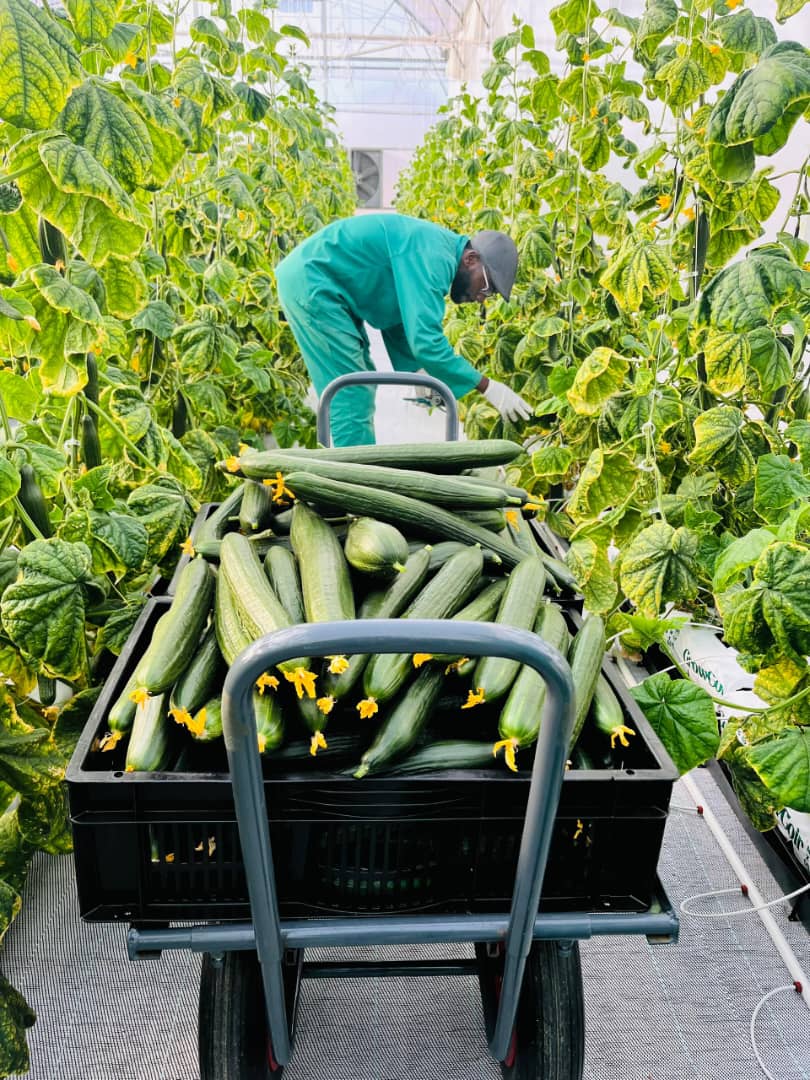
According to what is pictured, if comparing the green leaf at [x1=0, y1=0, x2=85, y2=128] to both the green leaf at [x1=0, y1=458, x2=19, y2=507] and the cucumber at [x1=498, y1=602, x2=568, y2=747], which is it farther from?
the cucumber at [x1=498, y1=602, x2=568, y2=747]

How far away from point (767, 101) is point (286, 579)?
4.19 ft

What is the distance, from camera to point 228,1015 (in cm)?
129

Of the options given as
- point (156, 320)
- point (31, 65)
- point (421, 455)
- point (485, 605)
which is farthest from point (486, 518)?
point (156, 320)

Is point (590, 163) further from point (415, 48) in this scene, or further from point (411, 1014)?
point (415, 48)

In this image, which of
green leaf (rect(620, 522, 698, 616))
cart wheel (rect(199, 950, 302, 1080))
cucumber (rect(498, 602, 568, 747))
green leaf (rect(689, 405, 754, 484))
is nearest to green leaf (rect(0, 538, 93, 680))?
cart wheel (rect(199, 950, 302, 1080))

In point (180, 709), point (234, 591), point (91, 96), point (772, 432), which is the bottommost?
point (180, 709)

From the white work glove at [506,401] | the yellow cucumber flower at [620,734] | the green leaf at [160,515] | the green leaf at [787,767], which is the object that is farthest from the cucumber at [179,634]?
the white work glove at [506,401]

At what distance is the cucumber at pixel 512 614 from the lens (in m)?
1.20

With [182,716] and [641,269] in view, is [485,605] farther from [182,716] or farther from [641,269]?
[641,269]

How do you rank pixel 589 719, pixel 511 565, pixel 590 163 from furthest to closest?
1. pixel 590 163
2. pixel 511 565
3. pixel 589 719

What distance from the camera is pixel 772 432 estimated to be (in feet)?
7.34

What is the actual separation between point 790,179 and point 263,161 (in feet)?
11.2

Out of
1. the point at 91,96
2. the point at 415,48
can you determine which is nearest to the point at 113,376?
the point at 91,96

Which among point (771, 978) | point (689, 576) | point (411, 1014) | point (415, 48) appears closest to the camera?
point (411, 1014)
